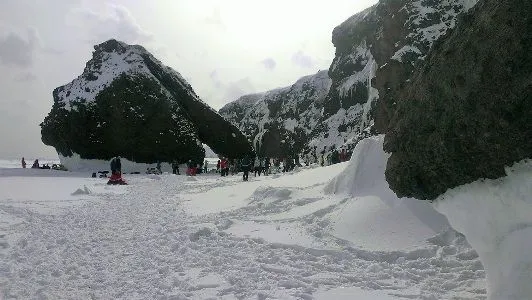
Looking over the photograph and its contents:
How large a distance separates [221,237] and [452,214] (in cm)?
433

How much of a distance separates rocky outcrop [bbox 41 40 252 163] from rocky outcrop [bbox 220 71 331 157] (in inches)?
2720

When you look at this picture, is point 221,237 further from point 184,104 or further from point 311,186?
point 184,104

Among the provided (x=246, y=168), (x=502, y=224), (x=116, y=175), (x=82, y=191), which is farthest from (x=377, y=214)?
(x=116, y=175)

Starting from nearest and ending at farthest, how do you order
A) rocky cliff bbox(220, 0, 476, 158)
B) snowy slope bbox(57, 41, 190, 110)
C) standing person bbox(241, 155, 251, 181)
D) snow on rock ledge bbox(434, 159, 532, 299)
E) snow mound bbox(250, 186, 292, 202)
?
1. snow on rock ledge bbox(434, 159, 532, 299)
2. snow mound bbox(250, 186, 292, 202)
3. standing person bbox(241, 155, 251, 181)
4. rocky cliff bbox(220, 0, 476, 158)
5. snowy slope bbox(57, 41, 190, 110)

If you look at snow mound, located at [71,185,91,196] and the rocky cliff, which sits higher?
the rocky cliff

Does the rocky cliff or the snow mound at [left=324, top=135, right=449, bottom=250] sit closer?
the snow mound at [left=324, top=135, right=449, bottom=250]

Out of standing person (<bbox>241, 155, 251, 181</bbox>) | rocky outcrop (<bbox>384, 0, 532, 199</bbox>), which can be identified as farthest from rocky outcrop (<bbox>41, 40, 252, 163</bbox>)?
rocky outcrop (<bbox>384, 0, 532, 199</bbox>)

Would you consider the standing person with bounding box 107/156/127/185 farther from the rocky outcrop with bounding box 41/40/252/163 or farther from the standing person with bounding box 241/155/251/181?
the rocky outcrop with bounding box 41/40/252/163

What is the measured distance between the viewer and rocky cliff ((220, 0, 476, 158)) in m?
37.7

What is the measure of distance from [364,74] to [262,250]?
9011cm

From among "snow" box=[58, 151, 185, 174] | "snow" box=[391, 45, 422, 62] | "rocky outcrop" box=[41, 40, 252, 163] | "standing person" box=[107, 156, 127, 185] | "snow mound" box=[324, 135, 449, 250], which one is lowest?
"snow mound" box=[324, 135, 449, 250]

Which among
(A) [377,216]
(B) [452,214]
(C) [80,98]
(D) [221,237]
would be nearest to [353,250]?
(A) [377,216]

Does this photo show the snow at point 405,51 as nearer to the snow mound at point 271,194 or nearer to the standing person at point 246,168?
the standing person at point 246,168

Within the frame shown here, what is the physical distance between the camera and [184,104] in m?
48.9
